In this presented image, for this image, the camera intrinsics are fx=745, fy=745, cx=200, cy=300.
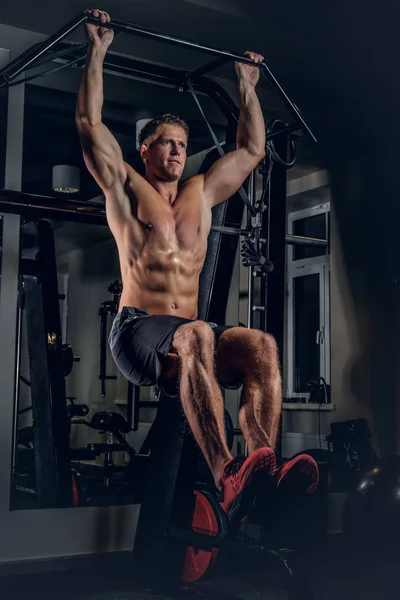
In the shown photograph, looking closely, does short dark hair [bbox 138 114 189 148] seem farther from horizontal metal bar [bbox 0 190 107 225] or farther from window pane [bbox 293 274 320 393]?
window pane [bbox 293 274 320 393]

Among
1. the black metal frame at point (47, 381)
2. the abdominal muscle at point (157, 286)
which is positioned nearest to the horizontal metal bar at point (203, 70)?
the abdominal muscle at point (157, 286)

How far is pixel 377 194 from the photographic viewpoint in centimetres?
618

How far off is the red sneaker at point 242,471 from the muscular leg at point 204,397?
0.04 metres

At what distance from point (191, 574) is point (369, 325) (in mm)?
3255

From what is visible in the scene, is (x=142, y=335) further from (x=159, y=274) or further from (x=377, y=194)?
(x=377, y=194)

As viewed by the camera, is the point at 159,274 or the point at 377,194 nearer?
the point at 159,274

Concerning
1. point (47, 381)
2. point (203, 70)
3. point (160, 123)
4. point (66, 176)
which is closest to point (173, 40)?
point (160, 123)

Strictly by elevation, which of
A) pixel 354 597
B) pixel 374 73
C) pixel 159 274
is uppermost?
pixel 374 73

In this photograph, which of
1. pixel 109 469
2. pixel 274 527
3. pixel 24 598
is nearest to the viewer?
pixel 274 527

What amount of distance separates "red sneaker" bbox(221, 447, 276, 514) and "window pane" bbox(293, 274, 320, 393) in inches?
178

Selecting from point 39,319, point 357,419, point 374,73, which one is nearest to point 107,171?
point 39,319

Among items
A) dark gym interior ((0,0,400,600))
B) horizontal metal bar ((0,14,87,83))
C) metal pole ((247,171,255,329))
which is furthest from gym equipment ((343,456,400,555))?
horizontal metal bar ((0,14,87,83))

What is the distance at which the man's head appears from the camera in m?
3.25

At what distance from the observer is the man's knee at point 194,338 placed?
2738 mm
